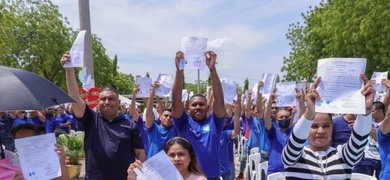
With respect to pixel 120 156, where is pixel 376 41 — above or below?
above

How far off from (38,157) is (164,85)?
401 cm

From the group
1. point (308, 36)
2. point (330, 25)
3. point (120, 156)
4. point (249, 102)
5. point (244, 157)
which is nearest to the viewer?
point (120, 156)

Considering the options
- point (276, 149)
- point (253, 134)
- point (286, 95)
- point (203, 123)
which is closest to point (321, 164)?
point (203, 123)

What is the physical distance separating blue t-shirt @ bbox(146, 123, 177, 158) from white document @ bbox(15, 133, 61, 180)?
232 centimetres

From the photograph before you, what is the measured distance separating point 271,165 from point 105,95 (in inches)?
92.5

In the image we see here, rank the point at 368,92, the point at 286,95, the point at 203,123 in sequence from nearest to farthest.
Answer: the point at 368,92 → the point at 203,123 → the point at 286,95

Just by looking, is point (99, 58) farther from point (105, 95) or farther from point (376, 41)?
point (105, 95)

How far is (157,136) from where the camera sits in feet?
16.8

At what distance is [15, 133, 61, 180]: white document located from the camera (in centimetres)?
266

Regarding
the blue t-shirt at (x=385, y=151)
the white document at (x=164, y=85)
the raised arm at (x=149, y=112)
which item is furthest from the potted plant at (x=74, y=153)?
the blue t-shirt at (x=385, y=151)

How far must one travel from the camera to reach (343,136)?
517 cm

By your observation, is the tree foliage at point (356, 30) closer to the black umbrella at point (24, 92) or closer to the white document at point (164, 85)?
the white document at point (164, 85)

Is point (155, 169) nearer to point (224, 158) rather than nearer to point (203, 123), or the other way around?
point (203, 123)

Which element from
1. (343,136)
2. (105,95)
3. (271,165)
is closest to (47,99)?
(105,95)
